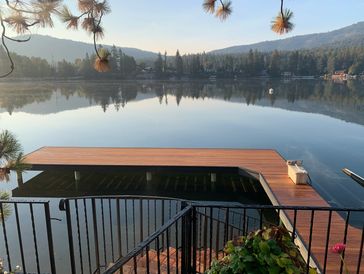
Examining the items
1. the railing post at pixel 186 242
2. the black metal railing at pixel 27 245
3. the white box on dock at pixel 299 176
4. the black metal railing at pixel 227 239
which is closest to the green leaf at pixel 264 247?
the black metal railing at pixel 227 239

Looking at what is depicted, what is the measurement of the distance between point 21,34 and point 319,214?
5953 mm

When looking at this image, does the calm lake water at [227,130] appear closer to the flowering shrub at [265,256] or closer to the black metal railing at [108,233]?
the black metal railing at [108,233]

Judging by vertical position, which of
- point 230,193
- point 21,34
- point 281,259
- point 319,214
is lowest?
point 230,193

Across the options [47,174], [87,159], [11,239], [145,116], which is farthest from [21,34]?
[145,116]

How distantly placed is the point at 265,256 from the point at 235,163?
7.76m

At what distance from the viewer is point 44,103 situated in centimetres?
3123

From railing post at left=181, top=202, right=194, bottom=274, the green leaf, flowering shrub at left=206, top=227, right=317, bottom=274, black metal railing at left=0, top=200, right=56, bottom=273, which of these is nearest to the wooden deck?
black metal railing at left=0, top=200, right=56, bottom=273

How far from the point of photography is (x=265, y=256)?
169 cm

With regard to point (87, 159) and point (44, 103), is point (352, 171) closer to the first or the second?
point (87, 159)

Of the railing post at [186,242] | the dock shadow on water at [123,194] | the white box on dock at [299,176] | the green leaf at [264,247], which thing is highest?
the green leaf at [264,247]

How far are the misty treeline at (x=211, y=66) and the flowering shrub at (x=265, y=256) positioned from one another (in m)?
72.6

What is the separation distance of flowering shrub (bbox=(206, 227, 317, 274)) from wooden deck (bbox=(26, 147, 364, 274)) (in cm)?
369

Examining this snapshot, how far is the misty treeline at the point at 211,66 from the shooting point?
7271cm

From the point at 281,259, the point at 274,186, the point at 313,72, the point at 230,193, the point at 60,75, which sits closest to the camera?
the point at 281,259
